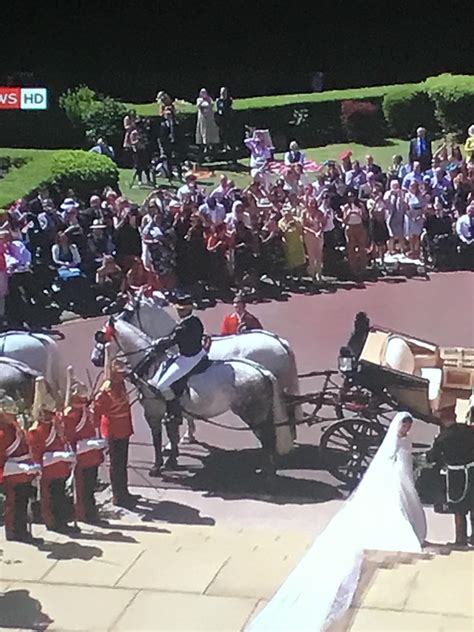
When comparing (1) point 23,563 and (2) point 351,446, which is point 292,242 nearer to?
(2) point 351,446

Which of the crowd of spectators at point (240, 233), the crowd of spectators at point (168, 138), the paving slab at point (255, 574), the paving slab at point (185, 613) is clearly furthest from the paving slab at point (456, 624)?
the crowd of spectators at point (168, 138)

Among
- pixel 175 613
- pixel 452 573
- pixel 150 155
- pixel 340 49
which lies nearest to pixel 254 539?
pixel 175 613

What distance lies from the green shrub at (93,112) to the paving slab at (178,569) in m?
2.23

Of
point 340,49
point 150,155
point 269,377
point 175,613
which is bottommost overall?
point 175,613

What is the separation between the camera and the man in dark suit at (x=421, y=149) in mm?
6957

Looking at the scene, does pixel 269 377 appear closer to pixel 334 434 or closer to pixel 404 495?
pixel 334 434

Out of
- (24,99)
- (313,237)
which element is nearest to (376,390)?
(313,237)

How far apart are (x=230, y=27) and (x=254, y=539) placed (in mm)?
2626

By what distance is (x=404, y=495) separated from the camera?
660 cm

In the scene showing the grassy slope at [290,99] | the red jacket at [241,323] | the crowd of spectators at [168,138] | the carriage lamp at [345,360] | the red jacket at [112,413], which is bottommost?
the red jacket at [112,413]

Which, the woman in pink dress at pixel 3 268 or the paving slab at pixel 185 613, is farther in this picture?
the woman in pink dress at pixel 3 268

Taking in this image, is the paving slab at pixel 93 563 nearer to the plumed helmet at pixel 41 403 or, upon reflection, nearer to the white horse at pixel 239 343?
the plumed helmet at pixel 41 403

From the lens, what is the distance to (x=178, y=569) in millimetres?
6691

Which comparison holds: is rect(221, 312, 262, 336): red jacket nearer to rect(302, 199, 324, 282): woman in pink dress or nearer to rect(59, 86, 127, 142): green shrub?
rect(302, 199, 324, 282): woman in pink dress
